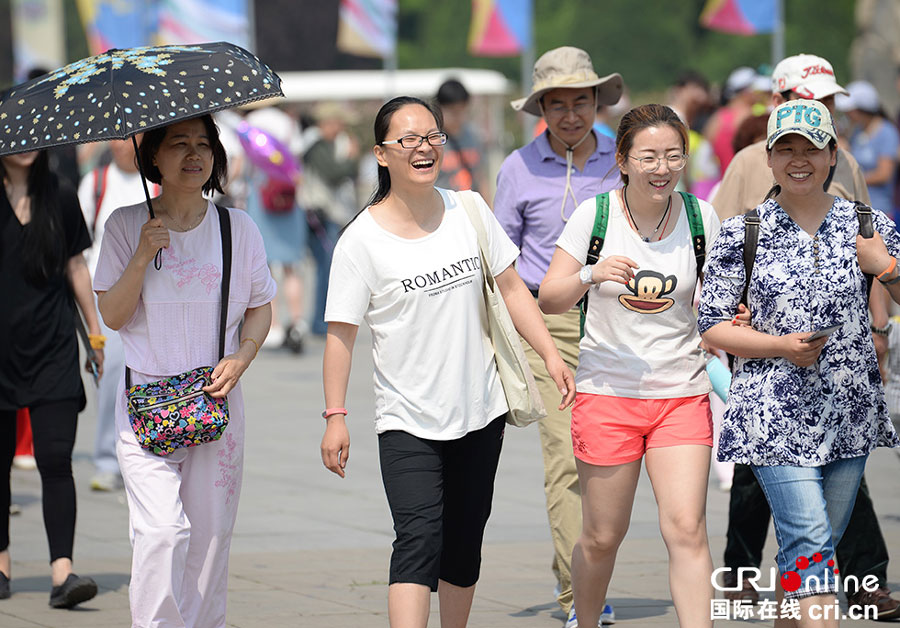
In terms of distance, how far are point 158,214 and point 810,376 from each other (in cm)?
224

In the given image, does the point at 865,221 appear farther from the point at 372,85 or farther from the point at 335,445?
the point at 372,85

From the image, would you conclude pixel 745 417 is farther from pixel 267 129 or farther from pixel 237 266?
pixel 267 129

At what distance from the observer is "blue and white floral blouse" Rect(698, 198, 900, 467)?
5.00 metres

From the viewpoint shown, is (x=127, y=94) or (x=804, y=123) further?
(x=804, y=123)

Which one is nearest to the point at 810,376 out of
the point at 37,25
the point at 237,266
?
the point at 237,266

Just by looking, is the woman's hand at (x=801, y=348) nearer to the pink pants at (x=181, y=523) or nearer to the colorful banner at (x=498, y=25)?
the pink pants at (x=181, y=523)

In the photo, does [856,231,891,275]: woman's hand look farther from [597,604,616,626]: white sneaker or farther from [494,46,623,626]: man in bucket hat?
[597,604,616,626]: white sneaker

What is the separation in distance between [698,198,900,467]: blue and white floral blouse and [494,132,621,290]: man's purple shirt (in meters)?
1.48

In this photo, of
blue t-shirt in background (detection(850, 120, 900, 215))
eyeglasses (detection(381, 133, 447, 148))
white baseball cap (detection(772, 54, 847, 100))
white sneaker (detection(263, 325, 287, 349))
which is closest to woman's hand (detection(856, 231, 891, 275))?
eyeglasses (detection(381, 133, 447, 148))

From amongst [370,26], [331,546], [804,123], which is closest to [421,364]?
[804,123]

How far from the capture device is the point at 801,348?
4.86 metres

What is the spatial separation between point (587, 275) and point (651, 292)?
0.27 m

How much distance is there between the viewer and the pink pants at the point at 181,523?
4.94m

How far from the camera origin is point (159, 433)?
5.00 m
